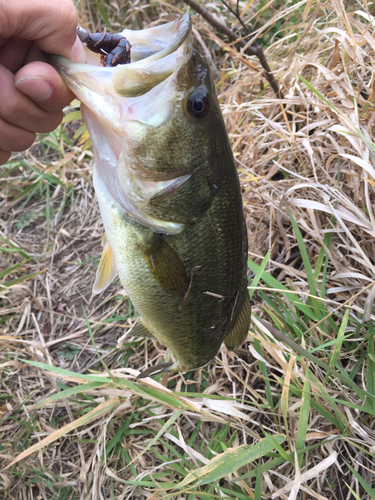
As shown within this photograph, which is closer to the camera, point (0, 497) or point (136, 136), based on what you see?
point (136, 136)

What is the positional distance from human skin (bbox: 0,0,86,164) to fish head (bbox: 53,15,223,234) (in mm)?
63

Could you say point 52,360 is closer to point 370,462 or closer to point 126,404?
point 126,404

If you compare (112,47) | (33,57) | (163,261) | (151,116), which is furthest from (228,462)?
(33,57)

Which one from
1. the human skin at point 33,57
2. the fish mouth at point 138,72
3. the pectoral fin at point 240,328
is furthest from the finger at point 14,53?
the pectoral fin at point 240,328

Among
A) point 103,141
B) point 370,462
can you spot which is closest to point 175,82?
point 103,141

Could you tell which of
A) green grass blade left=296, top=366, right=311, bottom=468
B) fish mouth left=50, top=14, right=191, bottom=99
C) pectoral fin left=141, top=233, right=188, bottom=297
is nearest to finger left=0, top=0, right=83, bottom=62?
fish mouth left=50, top=14, right=191, bottom=99

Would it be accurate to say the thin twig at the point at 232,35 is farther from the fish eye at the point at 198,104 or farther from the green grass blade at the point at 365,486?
the green grass blade at the point at 365,486

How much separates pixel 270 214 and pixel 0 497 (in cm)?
225

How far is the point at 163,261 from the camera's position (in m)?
1.37

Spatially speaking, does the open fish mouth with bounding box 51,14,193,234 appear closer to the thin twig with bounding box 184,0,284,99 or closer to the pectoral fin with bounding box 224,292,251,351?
the pectoral fin with bounding box 224,292,251,351

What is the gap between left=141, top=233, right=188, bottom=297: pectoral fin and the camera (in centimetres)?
137

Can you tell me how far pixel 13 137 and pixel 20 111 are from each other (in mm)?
155

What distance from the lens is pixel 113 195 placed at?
4.56 feet

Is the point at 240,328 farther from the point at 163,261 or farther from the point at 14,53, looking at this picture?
the point at 14,53
